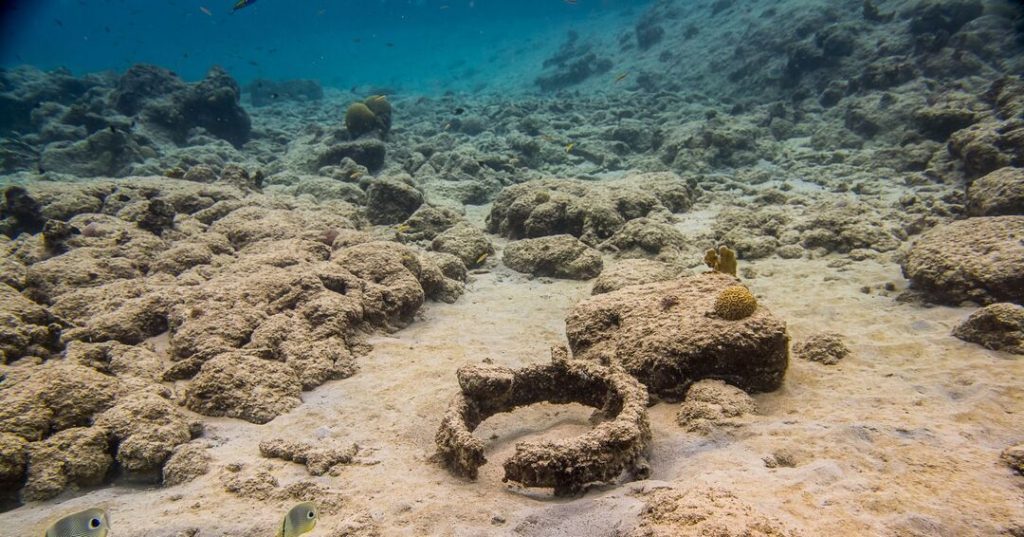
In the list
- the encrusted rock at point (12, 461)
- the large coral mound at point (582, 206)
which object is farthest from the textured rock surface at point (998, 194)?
the encrusted rock at point (12, 461)

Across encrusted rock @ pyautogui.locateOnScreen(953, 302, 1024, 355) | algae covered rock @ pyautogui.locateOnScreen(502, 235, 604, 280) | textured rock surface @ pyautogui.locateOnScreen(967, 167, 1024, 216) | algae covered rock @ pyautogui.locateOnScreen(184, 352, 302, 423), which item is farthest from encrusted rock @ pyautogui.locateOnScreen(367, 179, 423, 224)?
textured rock surface @ pyautogui.locateOnScreen(967, 167, 1024, 216)

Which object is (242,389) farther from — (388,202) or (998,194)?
(998,194)

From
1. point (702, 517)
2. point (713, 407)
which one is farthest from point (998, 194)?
point (702, 517)

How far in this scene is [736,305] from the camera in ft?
14.6

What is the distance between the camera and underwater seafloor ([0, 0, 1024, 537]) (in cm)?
315

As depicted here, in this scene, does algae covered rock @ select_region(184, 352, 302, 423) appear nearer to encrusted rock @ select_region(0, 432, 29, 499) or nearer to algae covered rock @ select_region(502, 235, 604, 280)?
encrusted rock @ select_region(0, 432, 29, 499)

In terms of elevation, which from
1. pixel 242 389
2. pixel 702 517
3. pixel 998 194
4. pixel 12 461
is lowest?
pixel 702 517

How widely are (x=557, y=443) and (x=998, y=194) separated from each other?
30.0 ft

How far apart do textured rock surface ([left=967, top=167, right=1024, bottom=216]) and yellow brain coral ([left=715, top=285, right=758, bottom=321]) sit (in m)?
6.42

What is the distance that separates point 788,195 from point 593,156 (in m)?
7.79

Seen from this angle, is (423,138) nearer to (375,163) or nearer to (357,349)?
(375,163)

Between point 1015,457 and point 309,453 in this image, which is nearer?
point 1015,457

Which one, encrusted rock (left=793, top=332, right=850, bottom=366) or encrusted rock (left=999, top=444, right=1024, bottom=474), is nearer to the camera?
encrusted rock (left=999, top=444, right=1024, bottom=474)

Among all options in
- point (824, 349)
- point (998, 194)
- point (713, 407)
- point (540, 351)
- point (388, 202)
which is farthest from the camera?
point (388, 202)
